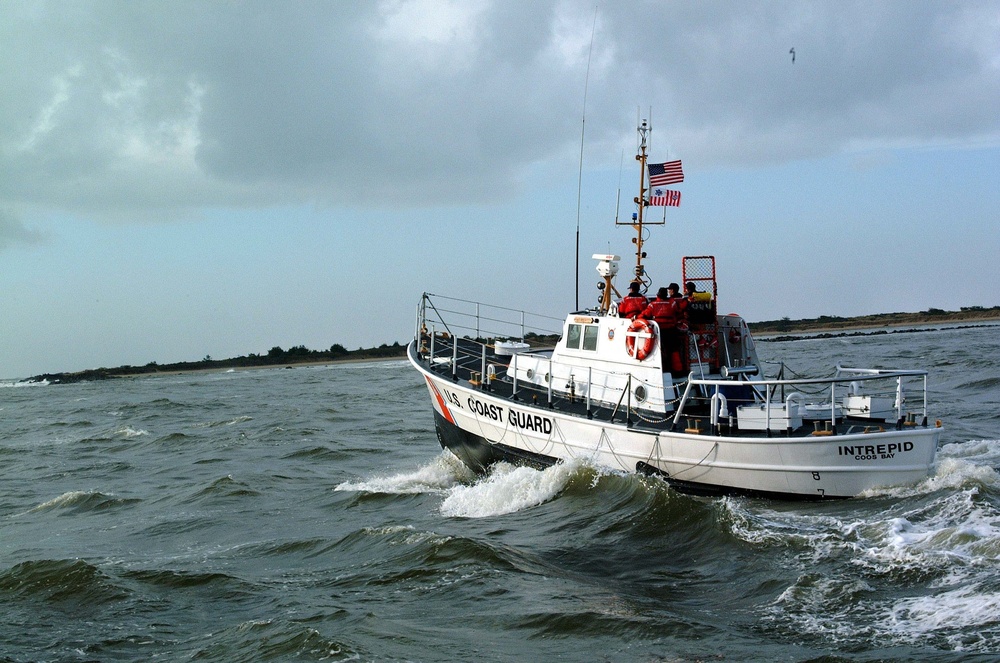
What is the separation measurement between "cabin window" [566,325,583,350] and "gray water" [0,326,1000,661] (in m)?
2.53

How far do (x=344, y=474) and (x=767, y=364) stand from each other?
8.87 m

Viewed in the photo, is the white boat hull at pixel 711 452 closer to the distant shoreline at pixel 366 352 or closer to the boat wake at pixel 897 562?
the boat wake at pixel 897 562

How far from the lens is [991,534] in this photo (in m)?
9.72

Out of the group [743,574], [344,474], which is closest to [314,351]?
[344,474]

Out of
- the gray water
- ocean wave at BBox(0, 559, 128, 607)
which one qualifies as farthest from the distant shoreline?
ocean wave at BBox(0, 559, 128, 607)

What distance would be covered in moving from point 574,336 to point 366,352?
59.3 meters

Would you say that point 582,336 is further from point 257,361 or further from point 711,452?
point 257,361

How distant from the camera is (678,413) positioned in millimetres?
12992

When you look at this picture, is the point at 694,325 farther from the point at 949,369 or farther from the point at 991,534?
the point at 949,369

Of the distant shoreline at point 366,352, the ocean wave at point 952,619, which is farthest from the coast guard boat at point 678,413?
the distant shoreline at point 366,352

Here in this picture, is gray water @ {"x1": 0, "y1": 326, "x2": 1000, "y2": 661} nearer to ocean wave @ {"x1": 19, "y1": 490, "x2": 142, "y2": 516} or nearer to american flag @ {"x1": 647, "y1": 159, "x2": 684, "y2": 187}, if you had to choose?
ocean wave @ {"x1": 19, "y1": 490, "x2": 142, "y2": 516}

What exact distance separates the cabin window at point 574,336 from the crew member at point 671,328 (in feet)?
4.45

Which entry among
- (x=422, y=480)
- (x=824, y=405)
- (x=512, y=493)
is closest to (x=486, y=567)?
(x=512, y=493)

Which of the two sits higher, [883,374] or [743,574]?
[883,374]
